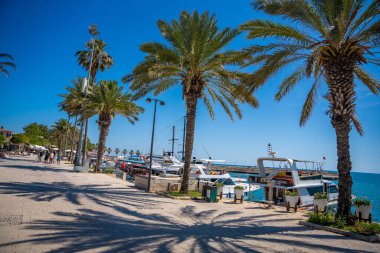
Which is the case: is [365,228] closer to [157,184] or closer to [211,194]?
[211,194]

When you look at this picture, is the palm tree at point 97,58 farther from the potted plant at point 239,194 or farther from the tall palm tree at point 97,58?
the potted plant at point 239,194

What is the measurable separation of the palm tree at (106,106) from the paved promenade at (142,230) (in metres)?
19.8

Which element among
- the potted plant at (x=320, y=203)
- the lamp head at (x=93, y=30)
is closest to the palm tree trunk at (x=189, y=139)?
the potted plant at (x=320, y=203)

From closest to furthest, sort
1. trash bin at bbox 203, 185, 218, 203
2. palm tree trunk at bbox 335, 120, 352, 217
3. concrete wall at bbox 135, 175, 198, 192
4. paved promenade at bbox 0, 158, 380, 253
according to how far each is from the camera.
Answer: paved promenade at bbox 0, 158, 380, 253
palm tree trunk at bbox 335, 120, 352, 217
trash bin at bbox 203, 185, 218, 203
concrete wall at bbox 135, 175, 198, 192

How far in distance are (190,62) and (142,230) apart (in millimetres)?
10613

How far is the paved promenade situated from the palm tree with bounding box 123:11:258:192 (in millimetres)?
6474

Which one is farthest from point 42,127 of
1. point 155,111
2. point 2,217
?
point 2,217

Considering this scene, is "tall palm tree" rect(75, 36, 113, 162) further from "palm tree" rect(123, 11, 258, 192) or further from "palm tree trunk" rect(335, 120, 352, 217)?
"palm tree trunk" rect(335, 120, 352, 217)

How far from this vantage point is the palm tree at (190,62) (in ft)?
48.4

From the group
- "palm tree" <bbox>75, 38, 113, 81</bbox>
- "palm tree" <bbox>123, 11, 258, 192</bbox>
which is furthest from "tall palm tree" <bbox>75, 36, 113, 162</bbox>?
"palm tree" <bbox>123, 11, 258, 192</bbox>

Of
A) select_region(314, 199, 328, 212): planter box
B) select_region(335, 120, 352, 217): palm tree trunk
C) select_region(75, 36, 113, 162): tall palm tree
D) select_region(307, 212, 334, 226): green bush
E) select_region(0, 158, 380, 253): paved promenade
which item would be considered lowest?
select_region(0, 158, 380, 253): paved promenade

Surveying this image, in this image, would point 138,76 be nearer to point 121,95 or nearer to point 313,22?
point 313,22

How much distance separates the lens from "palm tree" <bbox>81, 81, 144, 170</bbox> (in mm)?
29955

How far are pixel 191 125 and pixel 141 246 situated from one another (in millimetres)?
10650
